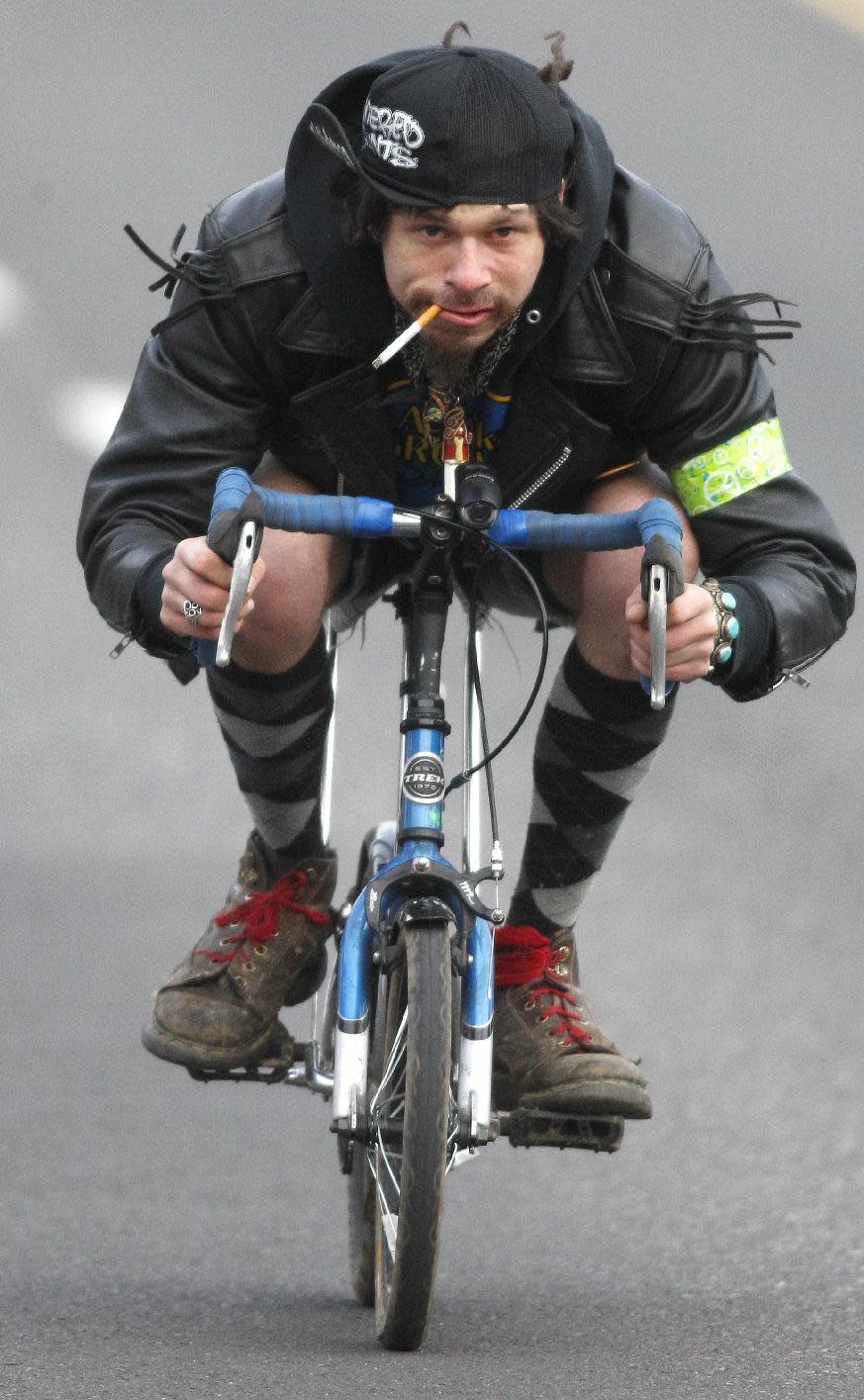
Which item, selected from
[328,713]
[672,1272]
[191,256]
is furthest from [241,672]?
[672,1272]

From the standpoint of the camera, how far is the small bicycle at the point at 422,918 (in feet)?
9.53

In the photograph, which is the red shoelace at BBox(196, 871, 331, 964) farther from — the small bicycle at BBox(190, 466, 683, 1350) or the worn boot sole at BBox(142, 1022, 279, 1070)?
the small bicycle at BBox(190, 466, 683, 1350)

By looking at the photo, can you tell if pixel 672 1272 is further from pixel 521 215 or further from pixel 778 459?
pixel 521 215

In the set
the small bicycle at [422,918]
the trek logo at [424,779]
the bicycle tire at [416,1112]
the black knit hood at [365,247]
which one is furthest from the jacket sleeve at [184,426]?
the bicycle tire at [416,1112]

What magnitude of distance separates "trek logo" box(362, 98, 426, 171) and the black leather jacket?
0.19 meters

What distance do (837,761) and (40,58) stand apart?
23.6ft

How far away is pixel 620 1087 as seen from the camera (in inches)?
140

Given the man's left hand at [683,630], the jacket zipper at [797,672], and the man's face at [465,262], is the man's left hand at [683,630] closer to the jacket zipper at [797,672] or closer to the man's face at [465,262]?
the jacket zipper at [797,672]

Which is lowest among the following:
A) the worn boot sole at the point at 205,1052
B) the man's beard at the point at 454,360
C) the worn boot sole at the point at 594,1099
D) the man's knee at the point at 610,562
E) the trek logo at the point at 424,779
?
the worn boot sole at the point at 594,1099

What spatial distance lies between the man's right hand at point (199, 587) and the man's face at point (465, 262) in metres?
0.50

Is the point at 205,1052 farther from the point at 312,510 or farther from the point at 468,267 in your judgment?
the point at 468,267

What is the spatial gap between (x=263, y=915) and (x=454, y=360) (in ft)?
3.47

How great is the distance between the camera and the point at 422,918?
306 cm

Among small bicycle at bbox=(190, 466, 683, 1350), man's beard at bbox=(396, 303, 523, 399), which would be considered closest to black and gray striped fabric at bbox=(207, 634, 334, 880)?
small bicycle at bbox=(190, 466, 683, 1350)
